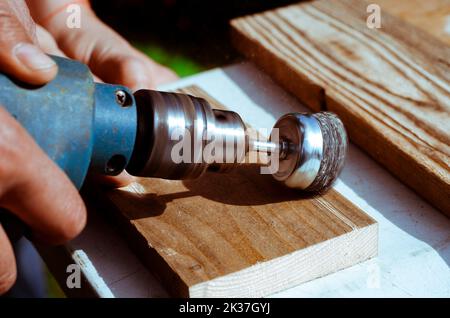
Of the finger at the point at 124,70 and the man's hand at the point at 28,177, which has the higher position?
the man's hand at the point at 28,177

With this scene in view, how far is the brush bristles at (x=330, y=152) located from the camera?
3.82ft

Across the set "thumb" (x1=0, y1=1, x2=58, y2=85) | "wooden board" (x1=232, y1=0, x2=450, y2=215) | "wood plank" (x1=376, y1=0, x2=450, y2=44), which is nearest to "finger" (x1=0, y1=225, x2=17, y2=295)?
"thumb" (x1=0, y1=1, x2=58, y2=85)

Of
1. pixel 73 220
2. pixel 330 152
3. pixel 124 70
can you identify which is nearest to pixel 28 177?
pixel 73 220

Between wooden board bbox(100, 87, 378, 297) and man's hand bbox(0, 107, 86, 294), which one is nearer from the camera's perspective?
man's hand bbox(0, 107, 86, 294)

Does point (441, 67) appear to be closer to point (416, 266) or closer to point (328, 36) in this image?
A: point (328, 36)

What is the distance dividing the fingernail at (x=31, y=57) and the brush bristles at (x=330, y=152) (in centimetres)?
49

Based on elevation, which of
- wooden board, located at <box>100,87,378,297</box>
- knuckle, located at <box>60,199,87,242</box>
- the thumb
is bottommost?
wooden board, located at <box>100,87,378,297</box>

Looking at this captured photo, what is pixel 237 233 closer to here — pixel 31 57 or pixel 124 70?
pixel 31 57

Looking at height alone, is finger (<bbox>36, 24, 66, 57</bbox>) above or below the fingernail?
below

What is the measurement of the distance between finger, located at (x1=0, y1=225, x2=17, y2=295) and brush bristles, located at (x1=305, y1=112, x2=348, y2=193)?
0.53 meters

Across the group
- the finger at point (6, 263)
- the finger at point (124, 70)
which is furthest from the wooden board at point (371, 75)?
the finger at point (6, 263)

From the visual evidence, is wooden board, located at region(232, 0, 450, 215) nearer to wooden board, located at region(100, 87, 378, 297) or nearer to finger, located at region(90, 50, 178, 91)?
wooden board, located at region(100, 87, 378, 297)

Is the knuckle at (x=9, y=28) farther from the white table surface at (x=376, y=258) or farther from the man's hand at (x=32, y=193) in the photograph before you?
the white table surface at (x=376, y=258)

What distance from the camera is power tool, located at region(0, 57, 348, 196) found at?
997 mm
